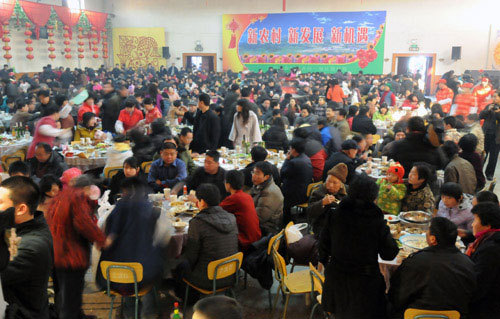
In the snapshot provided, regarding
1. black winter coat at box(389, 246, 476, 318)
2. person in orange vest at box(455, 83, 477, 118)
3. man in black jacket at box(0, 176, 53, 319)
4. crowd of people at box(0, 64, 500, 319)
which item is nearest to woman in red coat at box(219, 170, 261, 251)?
crowd of people at box(0, 64, 500, 319)

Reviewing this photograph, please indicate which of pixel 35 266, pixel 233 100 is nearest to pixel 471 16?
pixel 233 100

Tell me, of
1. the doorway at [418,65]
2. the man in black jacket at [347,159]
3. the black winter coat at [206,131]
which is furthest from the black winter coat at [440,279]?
the doorway at [418,65]

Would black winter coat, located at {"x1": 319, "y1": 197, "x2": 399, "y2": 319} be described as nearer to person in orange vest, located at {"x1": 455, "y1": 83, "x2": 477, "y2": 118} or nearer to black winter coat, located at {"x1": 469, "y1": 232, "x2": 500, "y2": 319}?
black winter coat, located at {"x1": 469, "y1": 232, "x2": 500, "y2": 319}

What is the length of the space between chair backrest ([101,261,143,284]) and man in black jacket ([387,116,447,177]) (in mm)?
3401

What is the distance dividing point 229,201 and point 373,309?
1.65 metres

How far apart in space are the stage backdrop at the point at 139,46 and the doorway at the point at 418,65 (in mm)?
11228

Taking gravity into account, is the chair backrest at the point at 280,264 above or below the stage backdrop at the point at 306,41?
below

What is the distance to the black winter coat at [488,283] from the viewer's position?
116 inches

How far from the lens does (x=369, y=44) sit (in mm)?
20328

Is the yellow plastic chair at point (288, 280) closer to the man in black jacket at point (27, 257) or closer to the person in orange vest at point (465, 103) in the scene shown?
the man in black jacket at point (27, 257)

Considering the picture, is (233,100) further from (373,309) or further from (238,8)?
(238,8)

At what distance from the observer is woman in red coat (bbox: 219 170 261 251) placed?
4.18 meters

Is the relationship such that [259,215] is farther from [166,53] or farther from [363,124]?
[166,53]

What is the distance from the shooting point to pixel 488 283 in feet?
9.71
